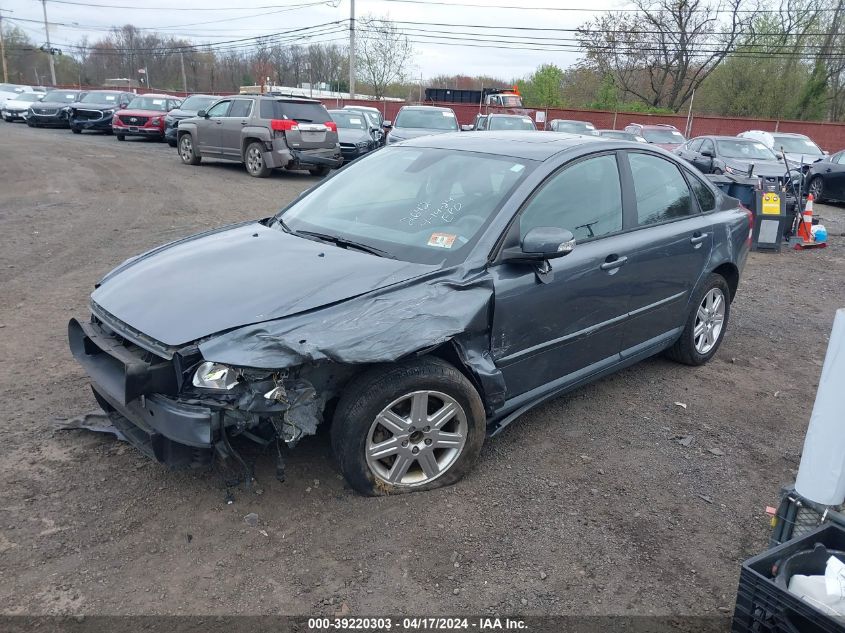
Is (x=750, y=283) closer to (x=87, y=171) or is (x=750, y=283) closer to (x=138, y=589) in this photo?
(x=138, y=589)

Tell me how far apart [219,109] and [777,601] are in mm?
16161

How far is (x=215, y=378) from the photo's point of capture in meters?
2.87

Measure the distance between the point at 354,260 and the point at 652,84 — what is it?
158 feet

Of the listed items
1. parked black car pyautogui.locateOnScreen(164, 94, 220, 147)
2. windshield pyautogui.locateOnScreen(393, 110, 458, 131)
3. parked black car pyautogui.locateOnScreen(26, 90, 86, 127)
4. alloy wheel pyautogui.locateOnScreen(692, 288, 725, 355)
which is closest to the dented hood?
alloy wheel pyautogui.locateOnScreen(692, 288, 725, 355)

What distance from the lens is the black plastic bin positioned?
75.4 inches

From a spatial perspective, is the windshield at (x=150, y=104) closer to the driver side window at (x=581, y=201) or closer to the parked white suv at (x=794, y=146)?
the parked white suv at (x=794, y=146)

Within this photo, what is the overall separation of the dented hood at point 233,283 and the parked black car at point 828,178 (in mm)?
15357

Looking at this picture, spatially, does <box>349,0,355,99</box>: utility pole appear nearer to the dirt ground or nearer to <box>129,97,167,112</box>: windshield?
<box>129,97,167,112</box>: windshield

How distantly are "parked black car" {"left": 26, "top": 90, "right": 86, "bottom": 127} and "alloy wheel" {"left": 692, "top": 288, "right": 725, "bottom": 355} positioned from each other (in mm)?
28132

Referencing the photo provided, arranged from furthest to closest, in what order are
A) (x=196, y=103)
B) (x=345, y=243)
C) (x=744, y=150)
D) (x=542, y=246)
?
(x=196, y=103) → (x=744, y=150) → (x=345, y=243) → (x=542, y=246)

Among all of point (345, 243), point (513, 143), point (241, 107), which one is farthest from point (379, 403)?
point (241, 107)

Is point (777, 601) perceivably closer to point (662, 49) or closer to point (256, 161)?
point (256, 161)

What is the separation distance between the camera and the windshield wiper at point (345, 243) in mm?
3541

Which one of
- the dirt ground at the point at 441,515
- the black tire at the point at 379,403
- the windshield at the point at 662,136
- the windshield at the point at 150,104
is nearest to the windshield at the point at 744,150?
the windshield at the point at 662,136
